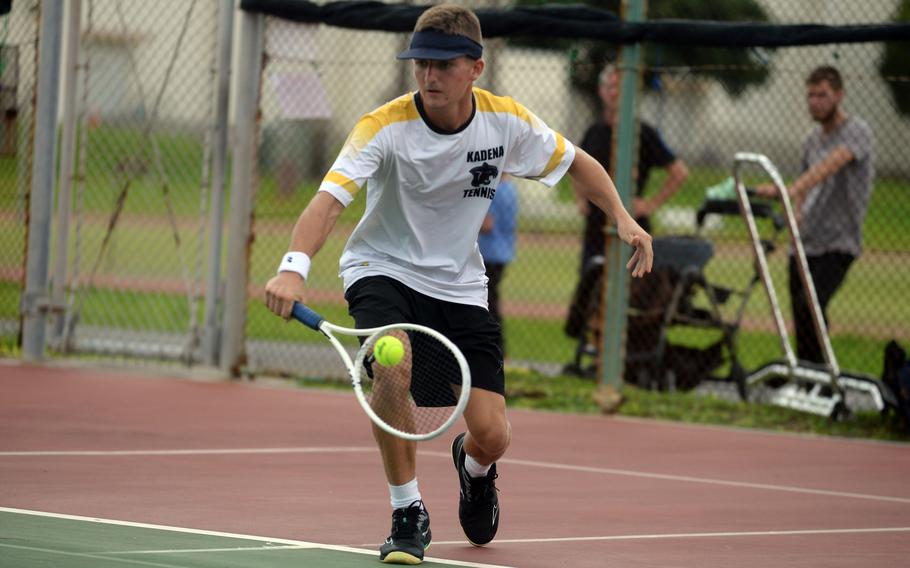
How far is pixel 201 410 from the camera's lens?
32.3ft

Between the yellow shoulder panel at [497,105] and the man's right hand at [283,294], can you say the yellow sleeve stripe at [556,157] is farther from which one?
the man's right hand at [283,294]

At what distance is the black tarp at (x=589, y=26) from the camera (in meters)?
9.98

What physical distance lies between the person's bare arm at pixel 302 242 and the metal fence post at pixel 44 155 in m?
6.36

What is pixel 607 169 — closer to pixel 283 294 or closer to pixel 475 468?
pixel 475 468

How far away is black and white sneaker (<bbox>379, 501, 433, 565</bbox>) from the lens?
5.37m

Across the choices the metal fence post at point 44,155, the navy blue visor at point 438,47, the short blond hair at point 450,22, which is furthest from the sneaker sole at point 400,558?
the metal fence post at point 44,155

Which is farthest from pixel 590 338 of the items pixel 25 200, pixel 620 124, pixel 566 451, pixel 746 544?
pixel 746 544

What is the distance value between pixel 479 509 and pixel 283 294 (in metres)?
1.37

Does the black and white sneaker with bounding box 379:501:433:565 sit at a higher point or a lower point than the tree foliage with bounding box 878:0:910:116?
lower

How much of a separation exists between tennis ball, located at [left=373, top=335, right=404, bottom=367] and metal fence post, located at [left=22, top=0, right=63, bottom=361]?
6.64 m

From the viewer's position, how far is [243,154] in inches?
443

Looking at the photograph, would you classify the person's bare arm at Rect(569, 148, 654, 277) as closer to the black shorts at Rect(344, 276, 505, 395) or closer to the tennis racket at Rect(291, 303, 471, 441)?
the black shorts at Rect(344, 276, 505, 395)

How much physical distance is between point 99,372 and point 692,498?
17.9 ft

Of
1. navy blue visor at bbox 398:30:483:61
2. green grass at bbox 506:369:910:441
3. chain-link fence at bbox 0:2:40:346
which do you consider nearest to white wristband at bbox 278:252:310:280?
navy blue visor at bbox 398:30:483:61
